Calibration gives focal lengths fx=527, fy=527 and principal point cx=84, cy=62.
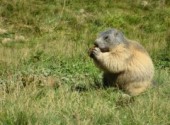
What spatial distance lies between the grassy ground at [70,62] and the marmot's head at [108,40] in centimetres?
63

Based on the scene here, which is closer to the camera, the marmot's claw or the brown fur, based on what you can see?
the marmot's claw

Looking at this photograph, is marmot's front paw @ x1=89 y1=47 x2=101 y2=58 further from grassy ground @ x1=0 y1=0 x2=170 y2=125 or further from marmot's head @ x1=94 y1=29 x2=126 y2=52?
grassy ground @ x1=0 y1=0 x2=170 y2=125

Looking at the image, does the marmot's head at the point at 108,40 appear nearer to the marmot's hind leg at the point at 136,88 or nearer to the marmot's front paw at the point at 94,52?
the marmot's front paw at the point at 94,52

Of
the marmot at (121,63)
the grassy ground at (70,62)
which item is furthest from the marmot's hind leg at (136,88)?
the grassy ground at (70,62)

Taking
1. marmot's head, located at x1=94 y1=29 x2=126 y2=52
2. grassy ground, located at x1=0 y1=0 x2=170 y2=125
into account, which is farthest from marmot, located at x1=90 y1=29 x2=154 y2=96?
grassy ground, located at x1=0 y1=0 x2=170 y2=125

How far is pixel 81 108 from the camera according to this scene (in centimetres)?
616

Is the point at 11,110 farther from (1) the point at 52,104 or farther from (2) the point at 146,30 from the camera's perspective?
(2) the point at 146,30

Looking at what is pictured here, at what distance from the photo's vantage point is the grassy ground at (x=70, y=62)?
19.4 feet

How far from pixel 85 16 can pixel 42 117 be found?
1214 cm

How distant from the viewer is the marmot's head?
7.87 m

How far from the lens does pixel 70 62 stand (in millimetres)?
10188

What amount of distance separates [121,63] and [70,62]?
243 centimetres

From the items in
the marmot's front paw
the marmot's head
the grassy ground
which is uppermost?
the marmot's head

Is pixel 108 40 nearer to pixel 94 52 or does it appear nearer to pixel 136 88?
pixel 94 52
